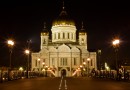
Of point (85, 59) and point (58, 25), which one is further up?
point (58, 25)

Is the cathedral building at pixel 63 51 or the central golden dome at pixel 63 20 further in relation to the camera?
the central golden dome at pixel 63 20

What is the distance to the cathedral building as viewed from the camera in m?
136

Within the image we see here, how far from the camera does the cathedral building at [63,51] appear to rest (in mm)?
136000

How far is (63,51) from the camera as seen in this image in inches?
5413

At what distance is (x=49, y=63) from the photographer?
447ft

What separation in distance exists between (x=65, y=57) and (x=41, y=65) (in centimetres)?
982

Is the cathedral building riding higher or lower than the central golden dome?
lower

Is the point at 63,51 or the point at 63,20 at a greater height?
the point at 63,20

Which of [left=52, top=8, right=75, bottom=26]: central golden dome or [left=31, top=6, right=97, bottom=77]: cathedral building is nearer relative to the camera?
[left=31, top=6, right=97, bottom=77]: cathedral building

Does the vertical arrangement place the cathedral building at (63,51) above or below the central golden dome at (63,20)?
below

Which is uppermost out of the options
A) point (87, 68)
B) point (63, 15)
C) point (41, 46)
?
point (63, 15)

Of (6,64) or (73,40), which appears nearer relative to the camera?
(6,64)

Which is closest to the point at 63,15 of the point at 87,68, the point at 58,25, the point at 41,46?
the point at 58,25

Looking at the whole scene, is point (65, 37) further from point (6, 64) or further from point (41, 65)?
point (6, 64)
